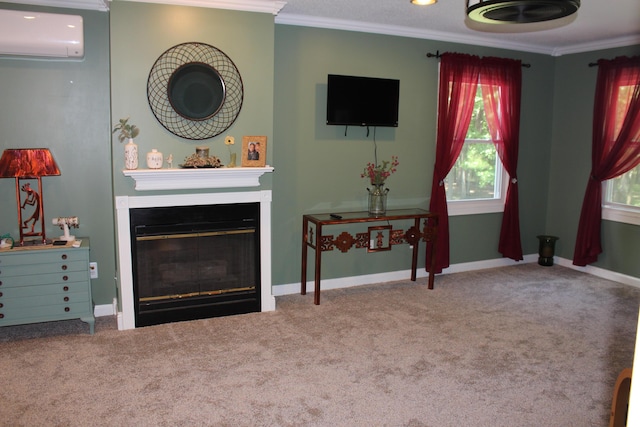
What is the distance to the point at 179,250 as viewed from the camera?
399cm

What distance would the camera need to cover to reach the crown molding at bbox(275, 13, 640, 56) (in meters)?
4.46

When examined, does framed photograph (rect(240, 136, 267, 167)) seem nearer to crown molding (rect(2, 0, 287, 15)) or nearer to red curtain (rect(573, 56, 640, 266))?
crown molding (rect(2, 0, 287, 15))

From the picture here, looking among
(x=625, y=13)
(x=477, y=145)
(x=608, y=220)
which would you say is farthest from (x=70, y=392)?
(x=608, y=220)

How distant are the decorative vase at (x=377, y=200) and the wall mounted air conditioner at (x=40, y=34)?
104 inches

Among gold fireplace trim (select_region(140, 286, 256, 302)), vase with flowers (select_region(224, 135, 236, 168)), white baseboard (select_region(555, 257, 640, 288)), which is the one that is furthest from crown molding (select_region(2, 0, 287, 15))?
white baseboard (select_region(555, 257, 640, 288))

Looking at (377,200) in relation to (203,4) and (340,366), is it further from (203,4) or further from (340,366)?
(203,4)

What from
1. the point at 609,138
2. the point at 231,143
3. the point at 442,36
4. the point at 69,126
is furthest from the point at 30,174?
the point at 609,138

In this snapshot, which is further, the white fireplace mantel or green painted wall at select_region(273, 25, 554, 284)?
green painted wall at select_region(273, 25, 554, 284)

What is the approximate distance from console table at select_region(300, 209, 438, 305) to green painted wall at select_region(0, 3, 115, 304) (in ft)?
5.46

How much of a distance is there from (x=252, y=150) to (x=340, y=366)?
70.1 inches

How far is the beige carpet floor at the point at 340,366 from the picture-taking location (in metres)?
2.81

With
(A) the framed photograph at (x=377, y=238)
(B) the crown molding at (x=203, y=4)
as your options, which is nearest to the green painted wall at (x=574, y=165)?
(A) the framed photograph at (x=377, y=238)

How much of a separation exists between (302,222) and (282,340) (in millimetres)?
1288

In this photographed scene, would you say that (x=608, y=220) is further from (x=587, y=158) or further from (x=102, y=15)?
(x=102, y=15)
